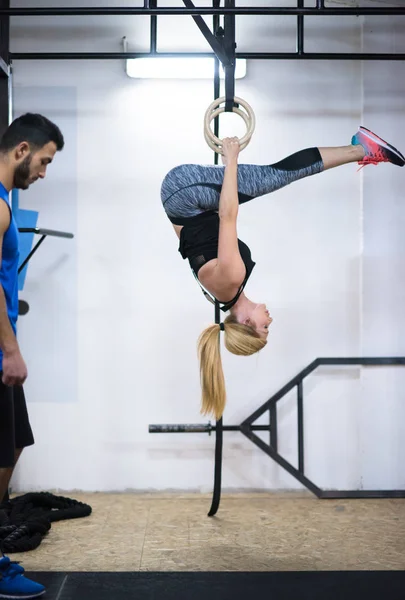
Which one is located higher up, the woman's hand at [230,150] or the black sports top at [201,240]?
the woman's hand at [230,150]

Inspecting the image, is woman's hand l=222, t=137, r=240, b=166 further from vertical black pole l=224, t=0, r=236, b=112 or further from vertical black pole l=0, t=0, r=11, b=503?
vertical black pole l=0, t=0, r=11, b=503

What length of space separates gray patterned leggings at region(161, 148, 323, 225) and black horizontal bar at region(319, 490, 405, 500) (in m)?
2.08

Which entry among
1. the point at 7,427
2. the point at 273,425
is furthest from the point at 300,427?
the point at 7,427

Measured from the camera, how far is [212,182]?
3010 mm

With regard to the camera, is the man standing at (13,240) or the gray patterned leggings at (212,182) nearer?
the man standing at (13,240)

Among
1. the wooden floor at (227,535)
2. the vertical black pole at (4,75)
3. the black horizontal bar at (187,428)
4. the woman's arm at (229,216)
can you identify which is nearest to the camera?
the woman's arm at (229,216)

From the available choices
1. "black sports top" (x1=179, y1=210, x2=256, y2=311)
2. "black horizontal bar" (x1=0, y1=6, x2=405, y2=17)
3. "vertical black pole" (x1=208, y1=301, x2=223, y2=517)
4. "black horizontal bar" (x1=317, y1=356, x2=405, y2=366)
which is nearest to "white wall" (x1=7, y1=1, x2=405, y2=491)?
"black horizontal bar" (x1=317, y1=356, x2=405, y2=366)

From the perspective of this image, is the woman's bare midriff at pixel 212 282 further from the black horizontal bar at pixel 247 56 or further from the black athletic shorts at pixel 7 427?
the black horizontal bar at pixel 247 56

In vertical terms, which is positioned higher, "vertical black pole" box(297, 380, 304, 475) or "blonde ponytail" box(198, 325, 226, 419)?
"blonde ponytail" box(198, 325, 226, 419)

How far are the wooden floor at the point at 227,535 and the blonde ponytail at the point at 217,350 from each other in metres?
0.69

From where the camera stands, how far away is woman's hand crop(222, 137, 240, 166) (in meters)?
2.83

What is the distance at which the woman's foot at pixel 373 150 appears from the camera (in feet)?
10.2

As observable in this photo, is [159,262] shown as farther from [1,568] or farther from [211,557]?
[1,568]

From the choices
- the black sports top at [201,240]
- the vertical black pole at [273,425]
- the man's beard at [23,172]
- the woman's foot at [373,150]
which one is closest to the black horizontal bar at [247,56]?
the woman's foot at [373,150]
